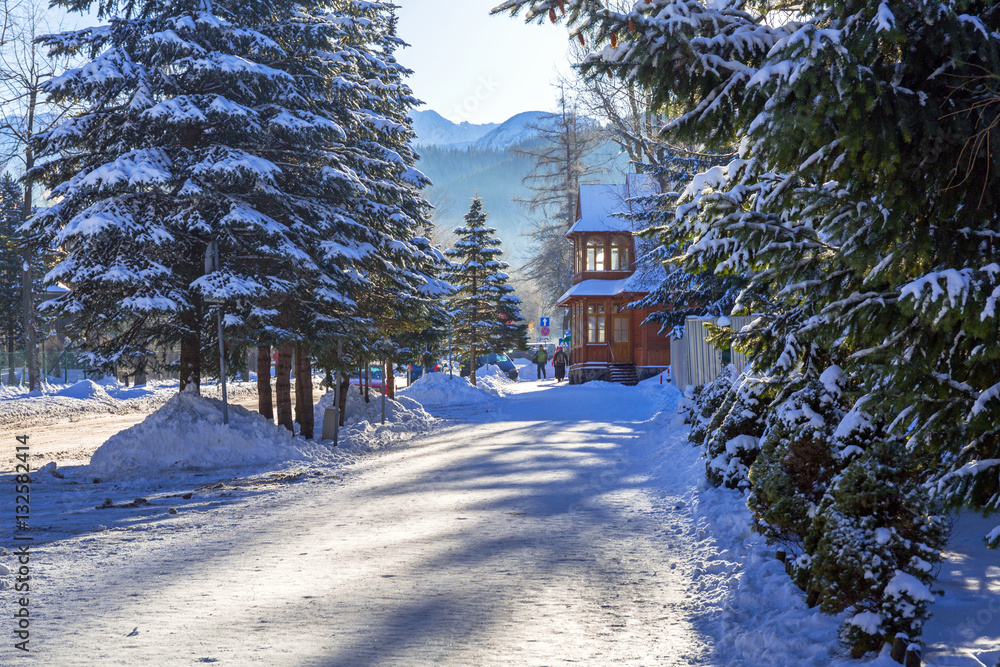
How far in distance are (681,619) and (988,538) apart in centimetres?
217

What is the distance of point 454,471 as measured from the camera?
12.7 metres

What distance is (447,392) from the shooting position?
3183cm

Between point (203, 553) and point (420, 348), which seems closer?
point (203, 553)

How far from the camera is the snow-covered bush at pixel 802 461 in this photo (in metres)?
5.89

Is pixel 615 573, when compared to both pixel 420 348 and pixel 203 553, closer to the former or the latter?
pixel 203 553

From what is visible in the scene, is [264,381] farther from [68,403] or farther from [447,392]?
[68,403]

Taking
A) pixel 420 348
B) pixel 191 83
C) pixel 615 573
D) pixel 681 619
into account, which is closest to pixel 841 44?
pixel 681 619

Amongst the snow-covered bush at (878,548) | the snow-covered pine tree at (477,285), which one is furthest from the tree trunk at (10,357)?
the snow-covered bush at (878,548)

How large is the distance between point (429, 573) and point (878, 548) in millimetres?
3532

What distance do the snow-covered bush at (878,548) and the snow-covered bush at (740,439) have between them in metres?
3.82

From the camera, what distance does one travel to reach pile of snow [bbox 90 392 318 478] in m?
13.0

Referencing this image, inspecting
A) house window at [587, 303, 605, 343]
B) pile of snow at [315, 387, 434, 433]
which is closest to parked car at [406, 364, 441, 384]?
house window at [587, 303, 605, 343]

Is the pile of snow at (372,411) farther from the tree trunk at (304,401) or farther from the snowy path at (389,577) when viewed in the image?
the snowy path at (389,577)

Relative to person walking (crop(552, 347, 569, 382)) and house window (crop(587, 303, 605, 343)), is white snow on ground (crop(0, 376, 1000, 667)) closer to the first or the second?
house window (crop(587, 303, 605, 343))
